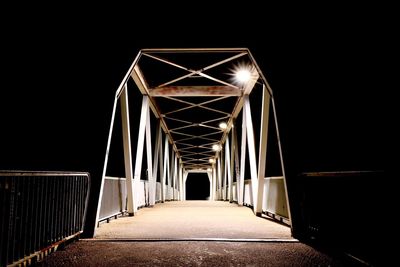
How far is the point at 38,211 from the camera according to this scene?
4.09m

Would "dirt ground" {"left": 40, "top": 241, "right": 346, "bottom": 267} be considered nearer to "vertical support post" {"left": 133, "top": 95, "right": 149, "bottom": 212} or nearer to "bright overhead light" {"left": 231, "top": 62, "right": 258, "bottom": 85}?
"vertical support post" {"left": 133, "top": 95, "right": 149, "bottom": 212}

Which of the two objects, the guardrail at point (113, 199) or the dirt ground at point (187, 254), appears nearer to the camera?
the dirt ground at point (187, 254)

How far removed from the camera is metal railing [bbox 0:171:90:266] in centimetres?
330

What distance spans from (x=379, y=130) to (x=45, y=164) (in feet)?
69.3

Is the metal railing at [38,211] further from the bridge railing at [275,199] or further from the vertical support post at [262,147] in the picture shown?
the vertical support post at [262,147]

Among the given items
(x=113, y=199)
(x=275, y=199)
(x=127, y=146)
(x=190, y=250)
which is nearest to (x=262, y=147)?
(x=275, y=199)

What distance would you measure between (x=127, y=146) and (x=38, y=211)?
4.84 m

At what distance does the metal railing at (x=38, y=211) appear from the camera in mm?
3303

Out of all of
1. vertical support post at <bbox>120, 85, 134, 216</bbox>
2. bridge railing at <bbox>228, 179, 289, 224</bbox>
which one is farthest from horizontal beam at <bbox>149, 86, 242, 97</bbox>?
bridge railing at <bbox>228, 179, 289, 224</bbox>

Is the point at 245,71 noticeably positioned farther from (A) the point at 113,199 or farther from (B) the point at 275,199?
(A) the point at 113,199

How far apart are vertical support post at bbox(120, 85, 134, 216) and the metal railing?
3.41 metres

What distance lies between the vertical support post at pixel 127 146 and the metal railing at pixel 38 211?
341cm

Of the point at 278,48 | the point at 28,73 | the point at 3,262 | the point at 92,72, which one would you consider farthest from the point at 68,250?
the point at 28,73

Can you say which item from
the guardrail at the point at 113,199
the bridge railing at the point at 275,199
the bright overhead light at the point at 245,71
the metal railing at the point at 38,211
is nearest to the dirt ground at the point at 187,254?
the metal railing at the point at 38,211
